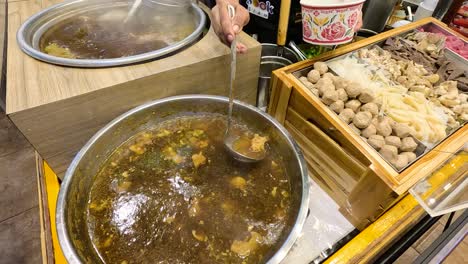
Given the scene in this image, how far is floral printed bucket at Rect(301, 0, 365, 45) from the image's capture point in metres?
1.26

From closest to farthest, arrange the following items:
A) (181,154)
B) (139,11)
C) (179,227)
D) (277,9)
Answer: (179,227) → (181,154) → (277,9) → (139,11)

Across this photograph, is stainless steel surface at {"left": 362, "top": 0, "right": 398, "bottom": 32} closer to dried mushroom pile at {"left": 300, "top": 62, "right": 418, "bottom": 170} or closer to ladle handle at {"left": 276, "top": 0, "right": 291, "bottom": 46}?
ladle handle at {"left": 276, "top": 0, "right": 291, "bottom": 46}

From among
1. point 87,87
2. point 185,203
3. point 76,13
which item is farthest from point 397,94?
point 76,13

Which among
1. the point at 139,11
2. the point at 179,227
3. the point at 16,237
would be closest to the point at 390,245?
the point at 179,227

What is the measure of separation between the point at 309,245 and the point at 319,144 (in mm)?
450

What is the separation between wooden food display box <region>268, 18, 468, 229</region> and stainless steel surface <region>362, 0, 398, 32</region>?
2.59ft

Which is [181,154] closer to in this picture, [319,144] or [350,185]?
[319,144]

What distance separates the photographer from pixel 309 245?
3.75 ft

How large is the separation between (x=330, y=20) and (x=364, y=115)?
0.47 m

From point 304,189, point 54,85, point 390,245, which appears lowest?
point 390,245

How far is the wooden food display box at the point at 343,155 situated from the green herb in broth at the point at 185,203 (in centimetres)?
24

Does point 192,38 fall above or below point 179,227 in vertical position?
above

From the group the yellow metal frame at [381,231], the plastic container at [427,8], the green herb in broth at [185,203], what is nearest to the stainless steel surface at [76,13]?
the green herb in broth at [185,203]

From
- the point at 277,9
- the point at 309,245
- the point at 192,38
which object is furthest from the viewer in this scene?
the point at 277,9
